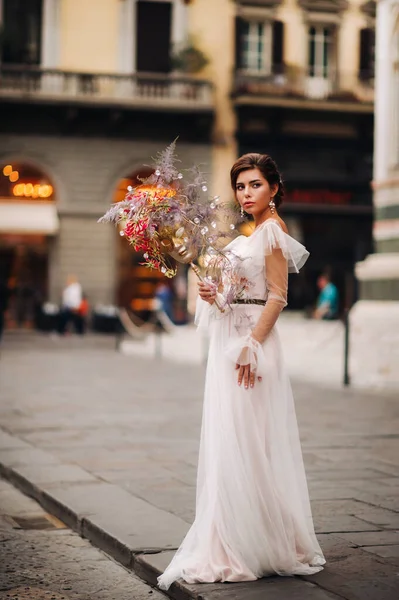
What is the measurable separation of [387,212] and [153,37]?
16284mm

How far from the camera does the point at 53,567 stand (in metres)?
5.34

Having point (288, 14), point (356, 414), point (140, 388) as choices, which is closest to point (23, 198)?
point (288, 14)

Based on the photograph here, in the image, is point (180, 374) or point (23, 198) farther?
point (23, 198)

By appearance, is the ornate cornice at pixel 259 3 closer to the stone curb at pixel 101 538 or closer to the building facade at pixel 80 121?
the building facade at pixel 80 121

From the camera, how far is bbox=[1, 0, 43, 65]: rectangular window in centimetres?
2845

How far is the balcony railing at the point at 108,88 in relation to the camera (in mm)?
28172

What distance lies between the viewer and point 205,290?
4.64m

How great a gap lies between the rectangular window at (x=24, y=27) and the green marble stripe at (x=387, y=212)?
53.1 ft

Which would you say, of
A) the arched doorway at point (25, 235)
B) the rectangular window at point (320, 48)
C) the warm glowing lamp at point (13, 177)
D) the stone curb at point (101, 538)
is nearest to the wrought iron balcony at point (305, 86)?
the rectangular window at point (320, 48)

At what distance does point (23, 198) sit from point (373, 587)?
25428mm

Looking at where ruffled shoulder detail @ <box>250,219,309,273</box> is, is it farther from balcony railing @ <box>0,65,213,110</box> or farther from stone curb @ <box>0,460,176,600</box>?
balcony railing @ <box>0,65,213,110</box>

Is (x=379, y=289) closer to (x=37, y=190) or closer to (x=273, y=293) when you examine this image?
(x=273, y=293)

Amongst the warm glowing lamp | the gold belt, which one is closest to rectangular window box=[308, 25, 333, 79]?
the warm glowing lamp

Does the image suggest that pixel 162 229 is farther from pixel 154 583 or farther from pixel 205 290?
pixel 154 583
